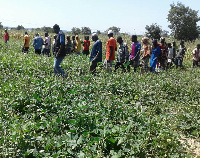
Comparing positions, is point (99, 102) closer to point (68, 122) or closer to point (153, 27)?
point (68, 122)

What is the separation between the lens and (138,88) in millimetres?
6273

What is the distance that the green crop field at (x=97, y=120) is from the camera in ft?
10.8

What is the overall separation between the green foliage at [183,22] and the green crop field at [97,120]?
36.9 m

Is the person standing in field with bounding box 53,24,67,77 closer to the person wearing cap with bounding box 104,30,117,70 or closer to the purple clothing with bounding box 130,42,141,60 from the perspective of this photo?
the person wearing cap with bounding box 104,30,117,70

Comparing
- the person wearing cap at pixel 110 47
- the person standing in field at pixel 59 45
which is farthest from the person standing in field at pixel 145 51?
the person standing in field at pixel 59 45

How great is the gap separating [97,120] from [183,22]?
4238cm

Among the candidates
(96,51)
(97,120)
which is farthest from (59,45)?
(97,120)

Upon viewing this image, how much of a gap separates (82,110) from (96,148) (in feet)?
2.98

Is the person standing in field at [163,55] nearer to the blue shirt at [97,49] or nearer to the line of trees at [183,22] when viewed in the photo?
the blue shirt at [97,49]

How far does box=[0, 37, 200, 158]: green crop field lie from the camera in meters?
3.30

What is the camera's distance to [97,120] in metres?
3.89

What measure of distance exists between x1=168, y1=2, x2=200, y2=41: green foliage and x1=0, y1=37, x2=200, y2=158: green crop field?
121 feet

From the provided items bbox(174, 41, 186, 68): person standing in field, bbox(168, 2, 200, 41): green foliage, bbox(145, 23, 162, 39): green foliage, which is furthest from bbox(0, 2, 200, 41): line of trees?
bbox(174, 41, 186, 68): person standing in field

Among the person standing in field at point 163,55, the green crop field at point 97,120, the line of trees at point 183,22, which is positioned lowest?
the green crop field at point 97,120
